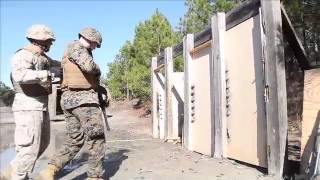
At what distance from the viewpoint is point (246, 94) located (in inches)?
245

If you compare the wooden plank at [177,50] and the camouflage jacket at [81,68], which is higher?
the wooden plank at [177,50]

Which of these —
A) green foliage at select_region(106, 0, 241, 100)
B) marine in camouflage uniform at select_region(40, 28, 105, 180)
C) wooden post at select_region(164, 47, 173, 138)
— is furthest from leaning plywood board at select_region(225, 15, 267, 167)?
green foliage at select_region(106, 0, 241, 100)

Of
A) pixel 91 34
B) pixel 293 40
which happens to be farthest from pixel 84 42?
pixel 293 40

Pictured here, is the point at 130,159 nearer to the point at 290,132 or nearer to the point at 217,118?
the point at 217,118

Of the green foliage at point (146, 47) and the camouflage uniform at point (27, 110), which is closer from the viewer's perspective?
the camouflage uniform at point (27, 110)

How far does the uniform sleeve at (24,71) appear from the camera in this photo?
478 centimetres

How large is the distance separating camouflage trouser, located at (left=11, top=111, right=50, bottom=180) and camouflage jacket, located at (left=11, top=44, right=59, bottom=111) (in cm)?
9

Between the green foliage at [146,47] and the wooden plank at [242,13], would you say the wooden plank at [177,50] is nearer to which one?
the wooden plank at [242,13]

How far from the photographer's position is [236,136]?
6.55 m

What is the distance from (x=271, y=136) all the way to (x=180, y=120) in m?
5.35

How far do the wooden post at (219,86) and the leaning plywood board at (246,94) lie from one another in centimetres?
9

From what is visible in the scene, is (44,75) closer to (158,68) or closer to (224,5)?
(158,68)

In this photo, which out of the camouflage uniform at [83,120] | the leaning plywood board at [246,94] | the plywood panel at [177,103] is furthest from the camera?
the plywood panel at [177,103]

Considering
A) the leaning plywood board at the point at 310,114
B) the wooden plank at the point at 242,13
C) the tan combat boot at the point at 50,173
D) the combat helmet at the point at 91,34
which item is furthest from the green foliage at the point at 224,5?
the tan combat boot at the point at 50,173
